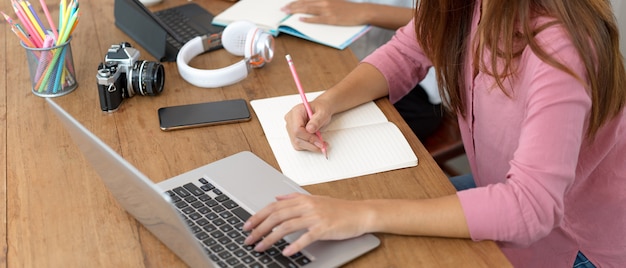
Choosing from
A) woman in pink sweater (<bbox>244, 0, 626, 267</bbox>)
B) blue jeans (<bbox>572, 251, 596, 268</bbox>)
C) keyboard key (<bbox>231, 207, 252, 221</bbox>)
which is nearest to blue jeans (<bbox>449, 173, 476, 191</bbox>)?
woman in pink sweater (<bbox>244, 0, 626, 267</bbox>)

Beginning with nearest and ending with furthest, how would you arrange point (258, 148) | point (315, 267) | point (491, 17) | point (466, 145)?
point (315, 267) < point (491, 17) < point (258, 148) < point (466, 145)

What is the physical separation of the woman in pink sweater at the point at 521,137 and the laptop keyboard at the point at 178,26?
15.4 inches

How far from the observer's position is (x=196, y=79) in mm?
1407

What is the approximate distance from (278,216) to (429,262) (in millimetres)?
203

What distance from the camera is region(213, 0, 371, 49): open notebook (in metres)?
1.58

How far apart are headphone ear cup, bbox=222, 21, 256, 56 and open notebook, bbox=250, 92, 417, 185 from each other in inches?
7.7

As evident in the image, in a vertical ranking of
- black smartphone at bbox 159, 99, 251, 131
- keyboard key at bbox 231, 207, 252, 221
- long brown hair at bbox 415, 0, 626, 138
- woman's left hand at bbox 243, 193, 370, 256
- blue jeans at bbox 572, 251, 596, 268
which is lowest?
blue jeans at bbox 572, 251, 596, 268

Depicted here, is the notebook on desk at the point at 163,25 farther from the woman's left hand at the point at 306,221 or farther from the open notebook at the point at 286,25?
the woman's left hand at the point at 306,221

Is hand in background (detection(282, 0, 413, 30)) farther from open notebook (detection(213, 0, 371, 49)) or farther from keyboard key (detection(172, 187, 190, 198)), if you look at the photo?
keyboard key (detection(172, 187, 190, 198))

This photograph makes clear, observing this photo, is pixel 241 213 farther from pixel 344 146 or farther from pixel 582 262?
pixel 582 262

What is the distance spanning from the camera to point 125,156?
1202mm

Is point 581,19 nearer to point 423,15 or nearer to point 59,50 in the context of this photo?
point 423,15

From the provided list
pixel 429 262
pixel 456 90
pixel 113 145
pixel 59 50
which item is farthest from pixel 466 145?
pixel 59 50

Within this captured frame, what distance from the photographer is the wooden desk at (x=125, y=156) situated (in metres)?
0.98
